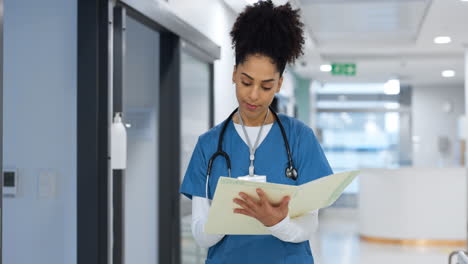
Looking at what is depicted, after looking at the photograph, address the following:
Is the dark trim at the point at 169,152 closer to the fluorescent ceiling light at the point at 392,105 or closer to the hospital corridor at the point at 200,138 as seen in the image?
the hospital corridor at the point at 200,138

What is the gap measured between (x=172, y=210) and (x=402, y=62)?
7.07 meters

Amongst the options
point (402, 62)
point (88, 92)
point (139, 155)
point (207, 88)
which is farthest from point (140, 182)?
point (402, 62)

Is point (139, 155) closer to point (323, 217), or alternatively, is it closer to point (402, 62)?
point (402, 62)

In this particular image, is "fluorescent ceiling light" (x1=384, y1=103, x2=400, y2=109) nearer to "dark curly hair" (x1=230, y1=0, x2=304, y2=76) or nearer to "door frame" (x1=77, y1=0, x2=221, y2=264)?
"door frame" (x1=77, y1=0, x2=221, y2=264)

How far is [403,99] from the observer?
1456 cm

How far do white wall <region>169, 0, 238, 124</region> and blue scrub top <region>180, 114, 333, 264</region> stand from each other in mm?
2584

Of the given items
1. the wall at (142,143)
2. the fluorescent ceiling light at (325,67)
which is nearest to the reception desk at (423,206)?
the fluorescent ceiling light at (325,67)

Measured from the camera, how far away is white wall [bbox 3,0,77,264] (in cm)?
291

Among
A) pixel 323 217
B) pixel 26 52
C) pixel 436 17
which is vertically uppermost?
pixel 436 17

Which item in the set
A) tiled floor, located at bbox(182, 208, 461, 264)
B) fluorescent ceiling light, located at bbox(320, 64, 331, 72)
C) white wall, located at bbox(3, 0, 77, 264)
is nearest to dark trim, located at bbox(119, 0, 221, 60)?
white wall, located at bbox(3, 0, 77, 264)

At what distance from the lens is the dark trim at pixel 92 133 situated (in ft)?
9.36

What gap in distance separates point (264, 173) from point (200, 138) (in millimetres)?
218

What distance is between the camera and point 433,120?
14.3 m

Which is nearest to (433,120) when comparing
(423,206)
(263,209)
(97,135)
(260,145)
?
(423,206)
